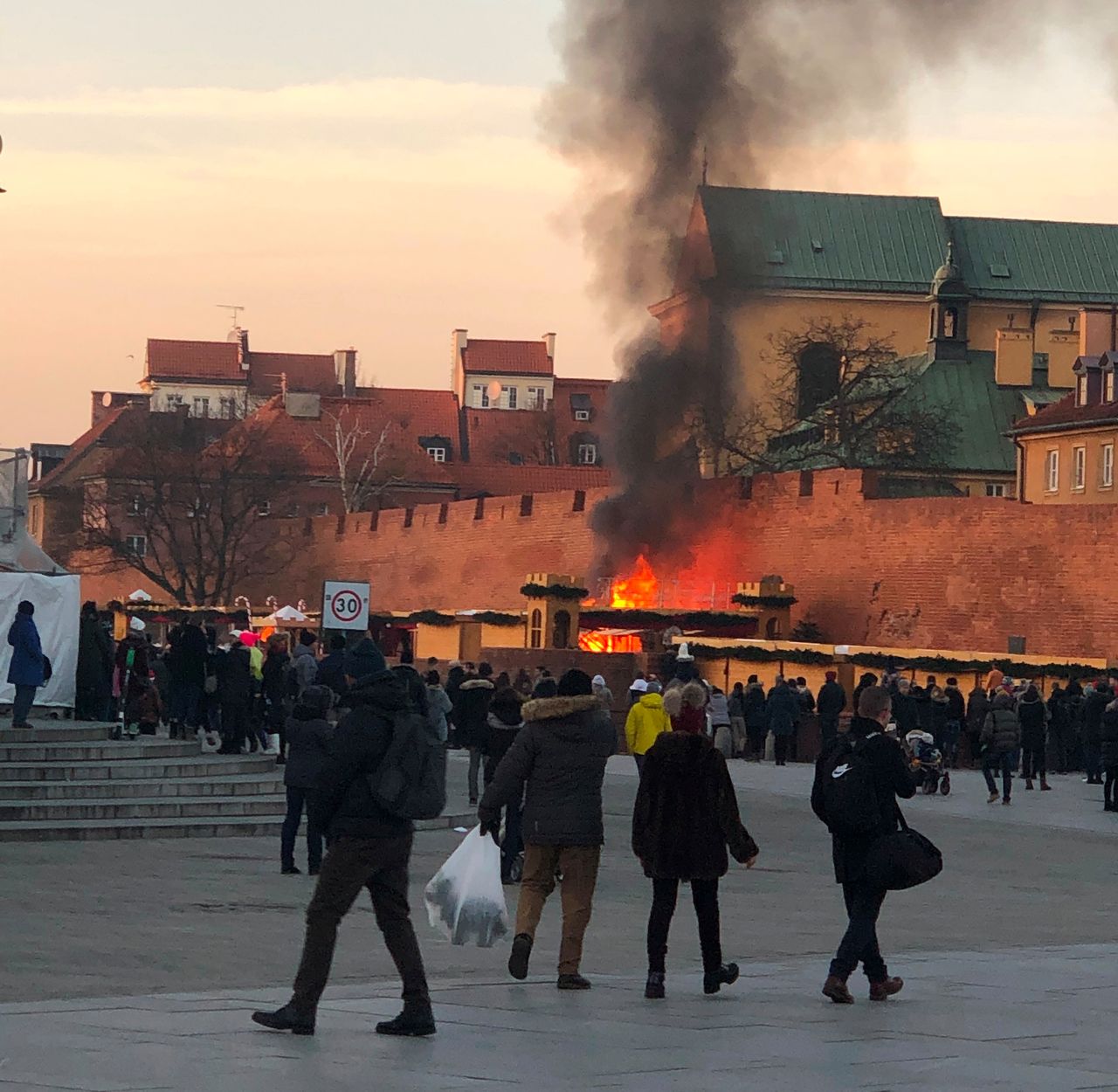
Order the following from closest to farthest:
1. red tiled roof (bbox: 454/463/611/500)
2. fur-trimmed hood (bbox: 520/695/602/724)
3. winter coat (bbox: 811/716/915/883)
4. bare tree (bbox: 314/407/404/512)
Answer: winter coat (bbox: 811/716/915/883), fur-trimmed hood (bbox: 520/695/602/724), bare tree (bbox: 314/407/404/512), red tiled roof (bbox: 454/463/611/500)

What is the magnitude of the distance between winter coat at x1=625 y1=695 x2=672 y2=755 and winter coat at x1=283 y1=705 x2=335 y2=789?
221 cm

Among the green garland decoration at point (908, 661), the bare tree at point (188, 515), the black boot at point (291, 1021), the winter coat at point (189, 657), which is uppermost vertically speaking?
the bare tree at point (188, 515)

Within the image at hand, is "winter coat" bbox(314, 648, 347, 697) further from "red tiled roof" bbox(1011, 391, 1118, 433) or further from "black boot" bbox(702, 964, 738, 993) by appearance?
"red tiled roof" bbox(1011, 391, 1118, 433)

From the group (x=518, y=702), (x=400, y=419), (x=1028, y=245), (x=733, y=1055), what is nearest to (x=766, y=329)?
(x=1028, y=245)

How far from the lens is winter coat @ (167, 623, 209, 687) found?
28.6 metres

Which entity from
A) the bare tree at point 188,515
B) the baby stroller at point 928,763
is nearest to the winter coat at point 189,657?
the baby stroller at point 928,763

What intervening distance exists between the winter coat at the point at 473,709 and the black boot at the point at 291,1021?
12.4 m

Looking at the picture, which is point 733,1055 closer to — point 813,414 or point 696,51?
point 696,51

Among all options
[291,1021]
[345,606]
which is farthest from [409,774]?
[345,606]

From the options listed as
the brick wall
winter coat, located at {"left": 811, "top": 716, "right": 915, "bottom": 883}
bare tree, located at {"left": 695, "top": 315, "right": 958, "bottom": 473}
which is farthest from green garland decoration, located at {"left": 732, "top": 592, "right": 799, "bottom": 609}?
winter coat, located at {"left": 811, "top": 716, "right": 915, "bottom": 883}

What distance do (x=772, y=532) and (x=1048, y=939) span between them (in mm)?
48345

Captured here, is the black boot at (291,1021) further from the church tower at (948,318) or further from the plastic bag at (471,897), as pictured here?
the church tower at (948,318)

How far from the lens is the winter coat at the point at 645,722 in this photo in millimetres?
18188

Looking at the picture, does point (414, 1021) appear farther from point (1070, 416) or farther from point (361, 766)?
point (1070, 416)
